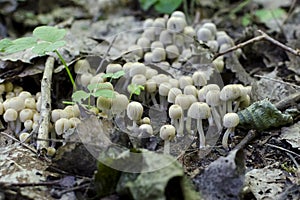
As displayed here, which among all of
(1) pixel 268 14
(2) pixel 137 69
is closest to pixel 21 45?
(2) pixel 137 69

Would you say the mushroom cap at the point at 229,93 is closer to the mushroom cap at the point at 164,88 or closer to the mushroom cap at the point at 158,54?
the mushroom cap at the point at 164,88

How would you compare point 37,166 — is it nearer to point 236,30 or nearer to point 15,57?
point 15,57

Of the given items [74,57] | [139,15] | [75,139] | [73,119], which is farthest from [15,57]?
[139,15]

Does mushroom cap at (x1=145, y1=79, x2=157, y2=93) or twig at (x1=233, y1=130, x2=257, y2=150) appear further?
mushroom cap at (x1=145, y1=79, x2=157, y2=93)

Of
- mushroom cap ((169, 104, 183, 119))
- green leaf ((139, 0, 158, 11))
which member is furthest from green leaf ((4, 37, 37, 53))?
green leaf ((139, 0, 158, 11))

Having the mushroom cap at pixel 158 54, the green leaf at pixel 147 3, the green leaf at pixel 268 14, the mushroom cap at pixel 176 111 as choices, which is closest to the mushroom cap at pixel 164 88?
the mushroom cap at pixel 176 111

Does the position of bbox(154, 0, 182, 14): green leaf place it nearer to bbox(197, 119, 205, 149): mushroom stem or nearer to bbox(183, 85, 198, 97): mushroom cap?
bbox(183, 85, 198, 97): mushroom cap

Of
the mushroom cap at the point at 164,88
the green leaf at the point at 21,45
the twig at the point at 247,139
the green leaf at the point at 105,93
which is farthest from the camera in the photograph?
the mushroom cap at the point at 164,88

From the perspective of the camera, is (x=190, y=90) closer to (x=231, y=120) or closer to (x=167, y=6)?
(x=231, y=120)
